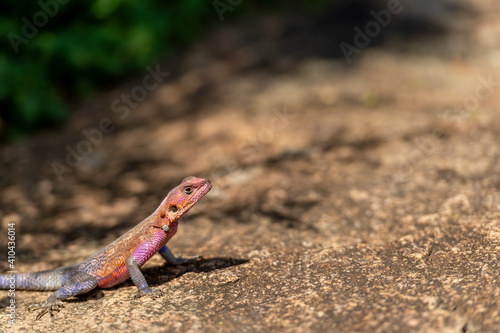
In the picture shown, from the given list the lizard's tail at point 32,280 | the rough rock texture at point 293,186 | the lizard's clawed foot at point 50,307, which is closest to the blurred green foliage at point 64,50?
the rough rock texture at point 293,186

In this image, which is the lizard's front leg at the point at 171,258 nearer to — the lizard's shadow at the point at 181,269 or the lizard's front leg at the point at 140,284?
the lizard's shadow at the point at 181,269

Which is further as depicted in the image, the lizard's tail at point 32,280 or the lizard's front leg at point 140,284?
the lizard's tail at point 32,280

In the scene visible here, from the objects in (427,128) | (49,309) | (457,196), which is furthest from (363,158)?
(49,309)

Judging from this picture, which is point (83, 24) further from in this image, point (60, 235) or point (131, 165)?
point (60, 235)

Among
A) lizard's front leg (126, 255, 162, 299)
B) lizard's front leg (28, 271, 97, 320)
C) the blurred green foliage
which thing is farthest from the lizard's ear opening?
the blurred green foliage

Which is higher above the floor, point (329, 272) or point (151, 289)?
point (151, 289)

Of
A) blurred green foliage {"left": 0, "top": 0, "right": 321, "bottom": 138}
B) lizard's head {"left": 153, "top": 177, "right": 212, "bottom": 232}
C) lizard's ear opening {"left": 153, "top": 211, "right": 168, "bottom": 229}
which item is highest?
blurred green foliage {"left": 0, "top": 0, "right": 321, "bottom": 138}

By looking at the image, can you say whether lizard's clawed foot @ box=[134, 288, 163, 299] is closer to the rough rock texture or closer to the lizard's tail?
the rough rock texture

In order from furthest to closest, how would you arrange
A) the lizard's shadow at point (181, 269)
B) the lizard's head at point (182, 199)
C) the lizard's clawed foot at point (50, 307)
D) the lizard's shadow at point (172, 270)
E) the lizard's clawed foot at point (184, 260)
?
the lizard's clawed foot at point (184, 260) → the lizard's shadow at point (181, 269) → the lizard's shadow at point (172, 270) → the lizard's head at point (182, 199) → the lizard's clawed foot at point (50, 307)
